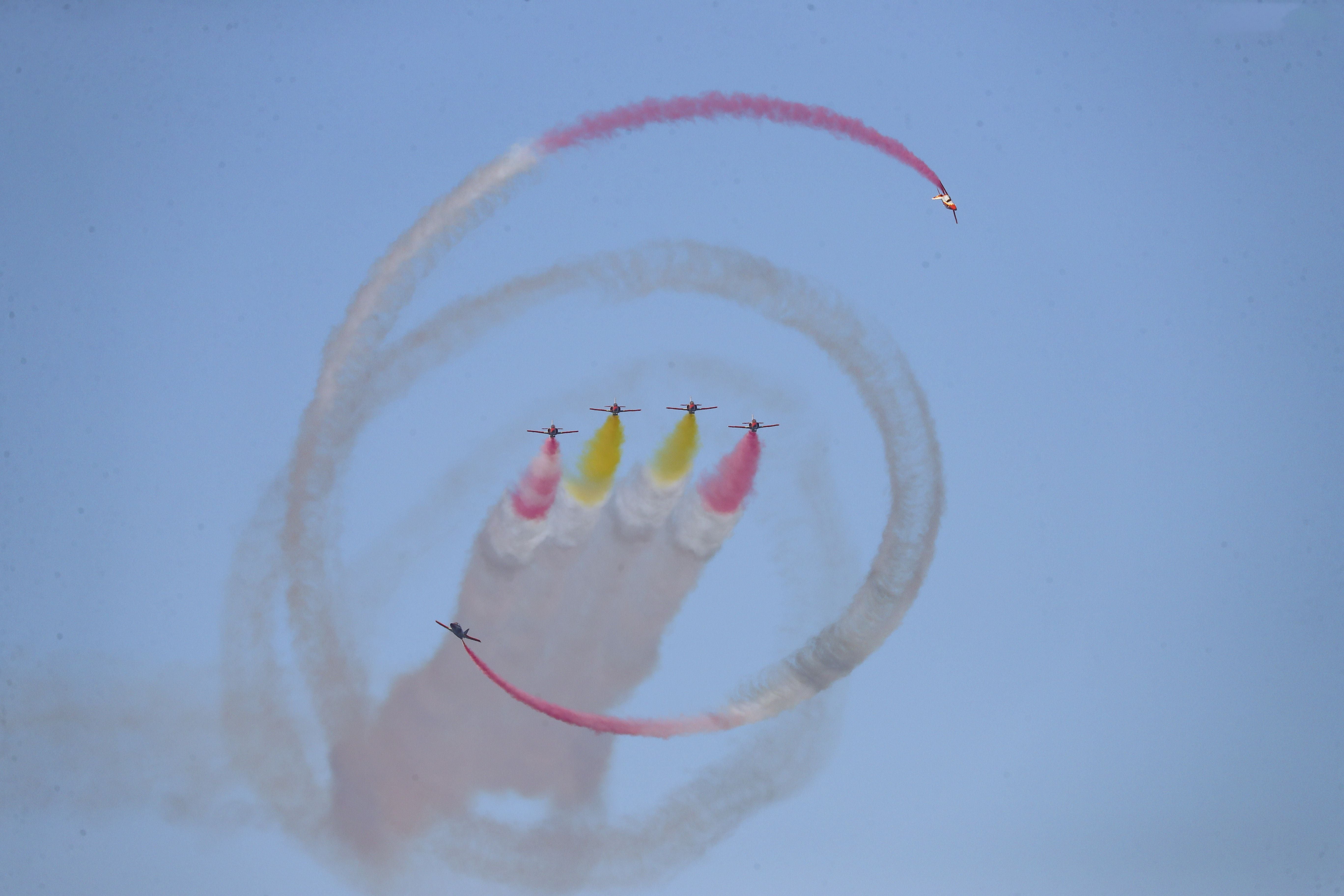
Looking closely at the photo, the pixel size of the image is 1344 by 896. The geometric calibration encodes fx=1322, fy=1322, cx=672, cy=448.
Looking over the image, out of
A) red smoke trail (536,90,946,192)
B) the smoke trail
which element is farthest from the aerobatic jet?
red smoke trail (536,90,946,192)

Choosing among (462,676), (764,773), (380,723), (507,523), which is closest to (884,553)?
(764,773)

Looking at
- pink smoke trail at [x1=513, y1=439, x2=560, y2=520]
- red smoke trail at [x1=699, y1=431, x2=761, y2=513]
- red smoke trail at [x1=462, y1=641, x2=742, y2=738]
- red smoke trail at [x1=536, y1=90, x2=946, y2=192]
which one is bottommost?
red smoke trail at [x1=462, y1=641, x2=742, y2=738]

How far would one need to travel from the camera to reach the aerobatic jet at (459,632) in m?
25.5

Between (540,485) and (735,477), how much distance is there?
3.92m

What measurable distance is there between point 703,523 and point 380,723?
807 centimetres

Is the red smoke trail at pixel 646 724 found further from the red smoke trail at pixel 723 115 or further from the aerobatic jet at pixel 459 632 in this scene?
the red smoke trail at pixel 723 115

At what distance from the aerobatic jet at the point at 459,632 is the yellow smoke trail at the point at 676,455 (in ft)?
15.8

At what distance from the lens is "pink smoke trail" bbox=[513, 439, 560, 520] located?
26.4 m

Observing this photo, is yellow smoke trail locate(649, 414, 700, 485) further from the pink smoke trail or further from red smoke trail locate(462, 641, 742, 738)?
red smoke trail locate(462, 641, 742, 738)

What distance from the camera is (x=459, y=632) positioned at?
2580cm

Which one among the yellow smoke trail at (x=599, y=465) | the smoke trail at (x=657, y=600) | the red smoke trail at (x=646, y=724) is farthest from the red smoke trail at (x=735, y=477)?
the red smoke trail at (x=646, y=724)

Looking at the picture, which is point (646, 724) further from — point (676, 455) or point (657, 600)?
point (676, 455)

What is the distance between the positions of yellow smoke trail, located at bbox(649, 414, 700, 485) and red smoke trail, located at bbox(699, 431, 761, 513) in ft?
1.94

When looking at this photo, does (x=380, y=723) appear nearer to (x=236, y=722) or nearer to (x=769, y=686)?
(x=236, y=722)
